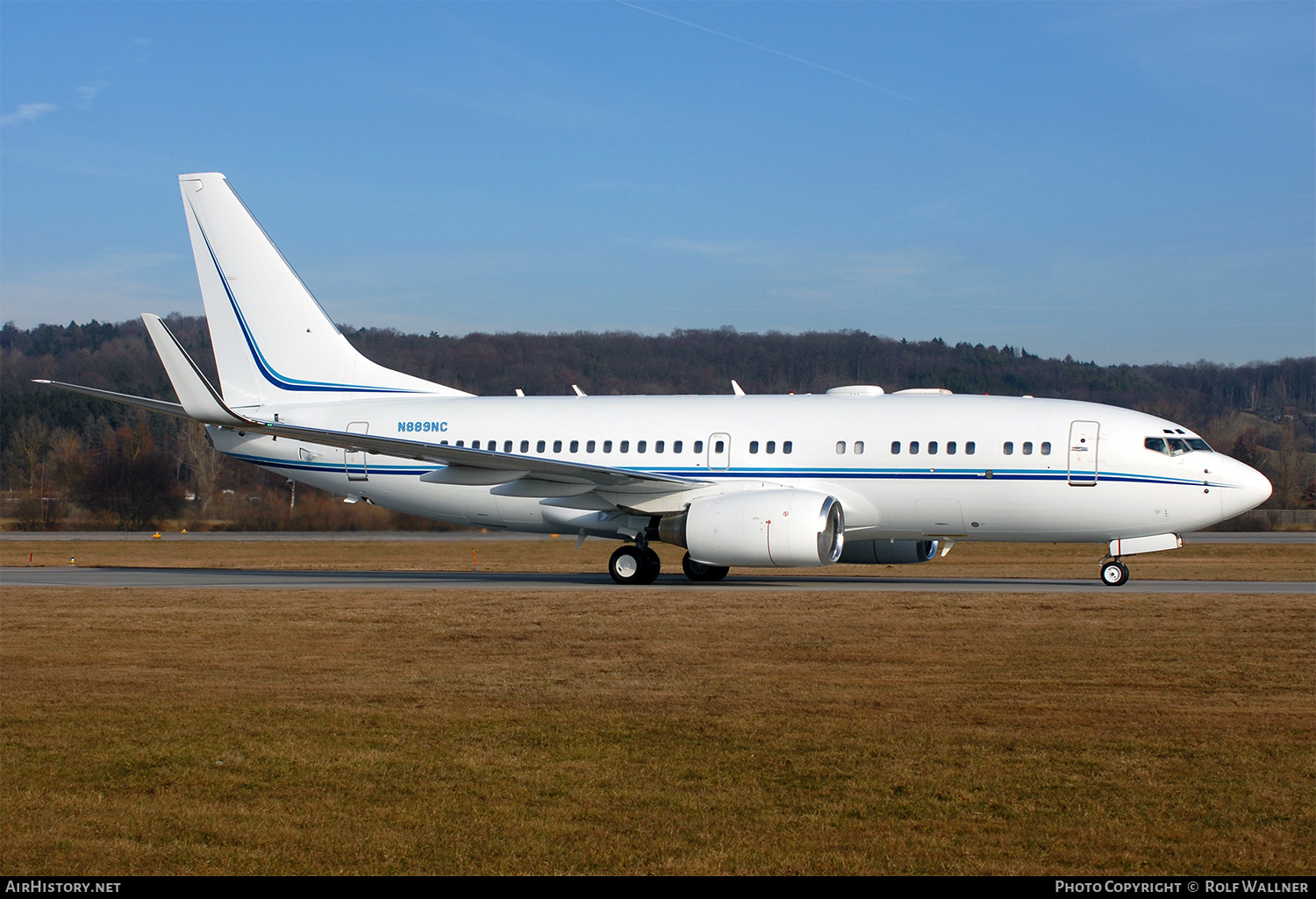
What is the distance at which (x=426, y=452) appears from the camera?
23.1 metres

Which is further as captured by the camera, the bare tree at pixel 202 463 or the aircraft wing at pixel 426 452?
the bare tree at pixel 202 463

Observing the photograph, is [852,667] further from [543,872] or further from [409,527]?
[409,527]

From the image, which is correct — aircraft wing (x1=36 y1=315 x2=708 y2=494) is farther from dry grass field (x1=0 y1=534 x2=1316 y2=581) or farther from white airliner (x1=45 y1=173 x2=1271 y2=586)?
dry grass field (x1=0 y1=534 x2=1316 y2=581)

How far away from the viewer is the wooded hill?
7944 centimetres

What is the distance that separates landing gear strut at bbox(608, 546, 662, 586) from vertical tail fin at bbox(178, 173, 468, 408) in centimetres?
791

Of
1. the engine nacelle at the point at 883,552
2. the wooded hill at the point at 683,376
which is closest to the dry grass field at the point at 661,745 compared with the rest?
the engine nacelle at the point at 883,552

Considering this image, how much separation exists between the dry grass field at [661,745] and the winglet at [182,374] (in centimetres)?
780

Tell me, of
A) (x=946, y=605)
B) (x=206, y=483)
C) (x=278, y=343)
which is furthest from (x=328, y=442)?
(x=206, y=483)

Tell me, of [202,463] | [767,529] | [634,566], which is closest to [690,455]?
[634,566]

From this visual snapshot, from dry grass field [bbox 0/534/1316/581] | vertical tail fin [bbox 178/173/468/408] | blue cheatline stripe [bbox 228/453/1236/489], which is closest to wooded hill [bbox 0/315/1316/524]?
dry grass field [bbox 0/534/1316/581]

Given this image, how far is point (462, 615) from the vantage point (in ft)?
55.3

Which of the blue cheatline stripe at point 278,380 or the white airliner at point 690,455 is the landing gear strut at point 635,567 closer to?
the white airliner at point 690,455

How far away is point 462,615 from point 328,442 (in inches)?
322

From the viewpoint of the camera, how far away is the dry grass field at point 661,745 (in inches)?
249
